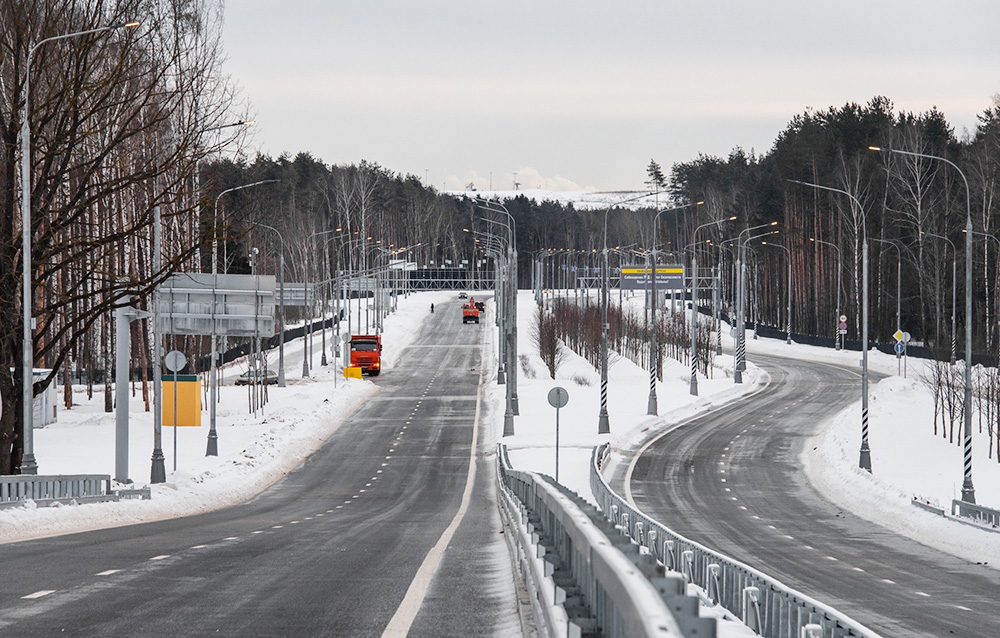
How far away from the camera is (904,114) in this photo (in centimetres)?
11062

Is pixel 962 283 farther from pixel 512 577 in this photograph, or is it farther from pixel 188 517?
pixel 512 577

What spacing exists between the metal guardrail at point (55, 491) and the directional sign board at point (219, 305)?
68.1 ft

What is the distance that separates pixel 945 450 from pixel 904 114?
226 ft

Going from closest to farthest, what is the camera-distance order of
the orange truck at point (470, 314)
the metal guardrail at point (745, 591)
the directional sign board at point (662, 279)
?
the metal guardrail at point (745, 591) → the directional sign board at point (662, 279) → the orange truck at point (470, 314)

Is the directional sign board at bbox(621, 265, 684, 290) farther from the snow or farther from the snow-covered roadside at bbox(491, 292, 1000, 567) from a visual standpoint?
the snow

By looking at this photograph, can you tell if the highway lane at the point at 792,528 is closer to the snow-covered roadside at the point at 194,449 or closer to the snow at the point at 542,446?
the snow at the point at 542,446

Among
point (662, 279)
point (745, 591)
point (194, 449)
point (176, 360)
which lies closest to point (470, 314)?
point (662, 279)

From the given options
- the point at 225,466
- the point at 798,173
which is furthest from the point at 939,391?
the point at 798,173

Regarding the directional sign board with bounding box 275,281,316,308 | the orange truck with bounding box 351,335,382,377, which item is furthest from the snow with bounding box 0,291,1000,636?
the directional sign board with bounding box 275,281,316,308

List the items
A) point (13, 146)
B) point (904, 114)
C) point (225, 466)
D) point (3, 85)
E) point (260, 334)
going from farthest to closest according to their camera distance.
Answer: point (904, 114) < point (260, 334) < point (225, 466) < point (3, 85) < point (13, 146)

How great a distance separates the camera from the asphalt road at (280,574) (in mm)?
10125

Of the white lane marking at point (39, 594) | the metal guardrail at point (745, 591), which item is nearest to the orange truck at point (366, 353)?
the metal guardrail at point (745, 591)

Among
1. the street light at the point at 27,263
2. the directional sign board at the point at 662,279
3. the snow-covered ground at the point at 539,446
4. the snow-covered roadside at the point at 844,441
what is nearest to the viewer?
the street light at the point at 27,263

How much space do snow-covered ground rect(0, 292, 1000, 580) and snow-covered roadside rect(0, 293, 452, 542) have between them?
51mm
